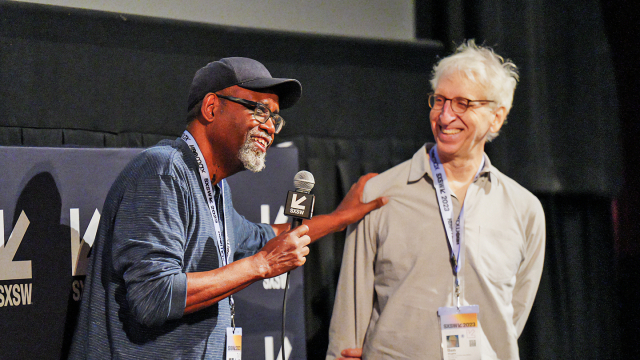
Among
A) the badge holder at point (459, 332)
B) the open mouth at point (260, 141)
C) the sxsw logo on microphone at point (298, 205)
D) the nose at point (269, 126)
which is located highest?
the nose at point (269, 126)

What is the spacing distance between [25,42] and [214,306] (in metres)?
1.76

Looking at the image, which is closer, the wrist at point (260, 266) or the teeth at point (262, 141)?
the wrist at point (260, 266)

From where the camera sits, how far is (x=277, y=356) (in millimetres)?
2447

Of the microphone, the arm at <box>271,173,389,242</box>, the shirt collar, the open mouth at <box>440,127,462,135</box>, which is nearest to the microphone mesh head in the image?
the microphone

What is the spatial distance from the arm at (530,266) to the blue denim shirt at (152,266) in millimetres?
1381

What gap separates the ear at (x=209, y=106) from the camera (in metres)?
1.81

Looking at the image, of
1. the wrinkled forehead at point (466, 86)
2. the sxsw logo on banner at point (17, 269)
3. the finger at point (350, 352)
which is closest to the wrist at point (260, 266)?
the finger at point (350, 352)

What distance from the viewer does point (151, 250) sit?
4.67 feet

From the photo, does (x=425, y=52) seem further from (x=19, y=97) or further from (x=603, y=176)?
(x=19, y=97)

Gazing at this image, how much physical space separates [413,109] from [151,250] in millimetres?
2396

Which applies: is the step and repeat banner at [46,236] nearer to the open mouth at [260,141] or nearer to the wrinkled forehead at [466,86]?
the open mouth at [260,141]

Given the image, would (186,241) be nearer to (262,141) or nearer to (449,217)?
(262,141)

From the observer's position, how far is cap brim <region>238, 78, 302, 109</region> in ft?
5.94

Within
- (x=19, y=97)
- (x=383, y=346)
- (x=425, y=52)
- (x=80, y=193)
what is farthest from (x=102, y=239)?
(x=425, y=52)
